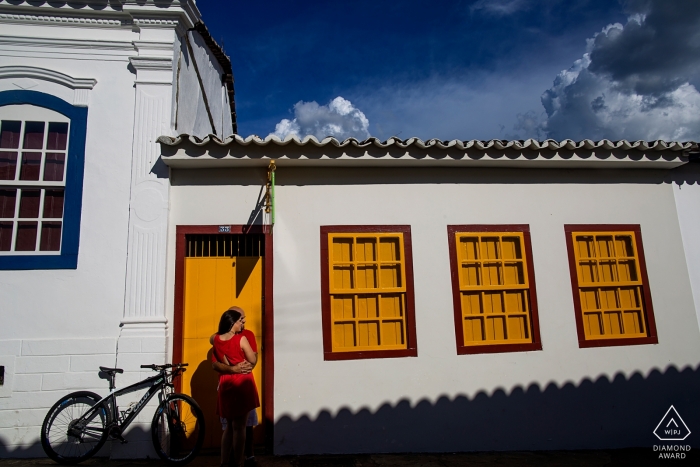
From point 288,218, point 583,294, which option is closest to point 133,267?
point 288,218

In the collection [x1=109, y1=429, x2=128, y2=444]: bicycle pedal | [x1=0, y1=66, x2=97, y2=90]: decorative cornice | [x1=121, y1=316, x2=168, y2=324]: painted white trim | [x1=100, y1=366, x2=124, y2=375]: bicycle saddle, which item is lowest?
[x1=109, y1=429, x2=128, y2=444]: bicycle pedal

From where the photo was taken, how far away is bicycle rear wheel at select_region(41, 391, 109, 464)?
15.2 ft

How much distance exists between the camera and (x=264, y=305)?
17.3 feet

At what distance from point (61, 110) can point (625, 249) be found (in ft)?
24.0

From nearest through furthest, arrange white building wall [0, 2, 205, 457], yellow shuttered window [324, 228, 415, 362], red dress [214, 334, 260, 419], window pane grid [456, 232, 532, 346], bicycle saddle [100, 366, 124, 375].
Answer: red dress [214, 334, 260, 419]
bicycle saddle [100, 366, 124, 375]
white building wall [0, 2, 205, 457]
yellow shuttered window [324, 228, 415, 362]
window pane grid [456, 232, 532, 346]

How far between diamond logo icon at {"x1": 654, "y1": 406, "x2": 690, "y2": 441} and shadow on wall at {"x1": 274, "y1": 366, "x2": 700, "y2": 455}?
57 millimetres

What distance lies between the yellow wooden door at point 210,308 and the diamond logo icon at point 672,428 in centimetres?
487

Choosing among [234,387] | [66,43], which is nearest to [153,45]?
[66,43]

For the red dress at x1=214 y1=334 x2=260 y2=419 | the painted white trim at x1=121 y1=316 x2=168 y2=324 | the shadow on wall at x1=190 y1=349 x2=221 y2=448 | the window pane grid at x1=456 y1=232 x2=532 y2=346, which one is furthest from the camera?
the window pane grid at x1=456 y1=232 x2=532 y2=346

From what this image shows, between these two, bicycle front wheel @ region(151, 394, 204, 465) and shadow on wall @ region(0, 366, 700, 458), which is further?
shadow on wall @ region(0, 366, 700, 458)

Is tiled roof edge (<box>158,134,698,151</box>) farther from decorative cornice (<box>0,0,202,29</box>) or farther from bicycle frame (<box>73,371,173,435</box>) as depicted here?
bicycle frame (<box>73,371,173,435</box>)

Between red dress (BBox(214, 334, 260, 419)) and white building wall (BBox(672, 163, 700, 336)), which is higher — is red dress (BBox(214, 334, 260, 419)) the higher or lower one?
the lower one

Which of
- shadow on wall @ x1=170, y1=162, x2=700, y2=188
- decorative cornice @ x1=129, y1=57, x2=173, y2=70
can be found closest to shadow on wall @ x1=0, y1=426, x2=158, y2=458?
shadow on wall @ x1=170, y1=162, x2=700, y2=188

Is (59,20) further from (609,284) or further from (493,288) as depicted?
(609,284)
